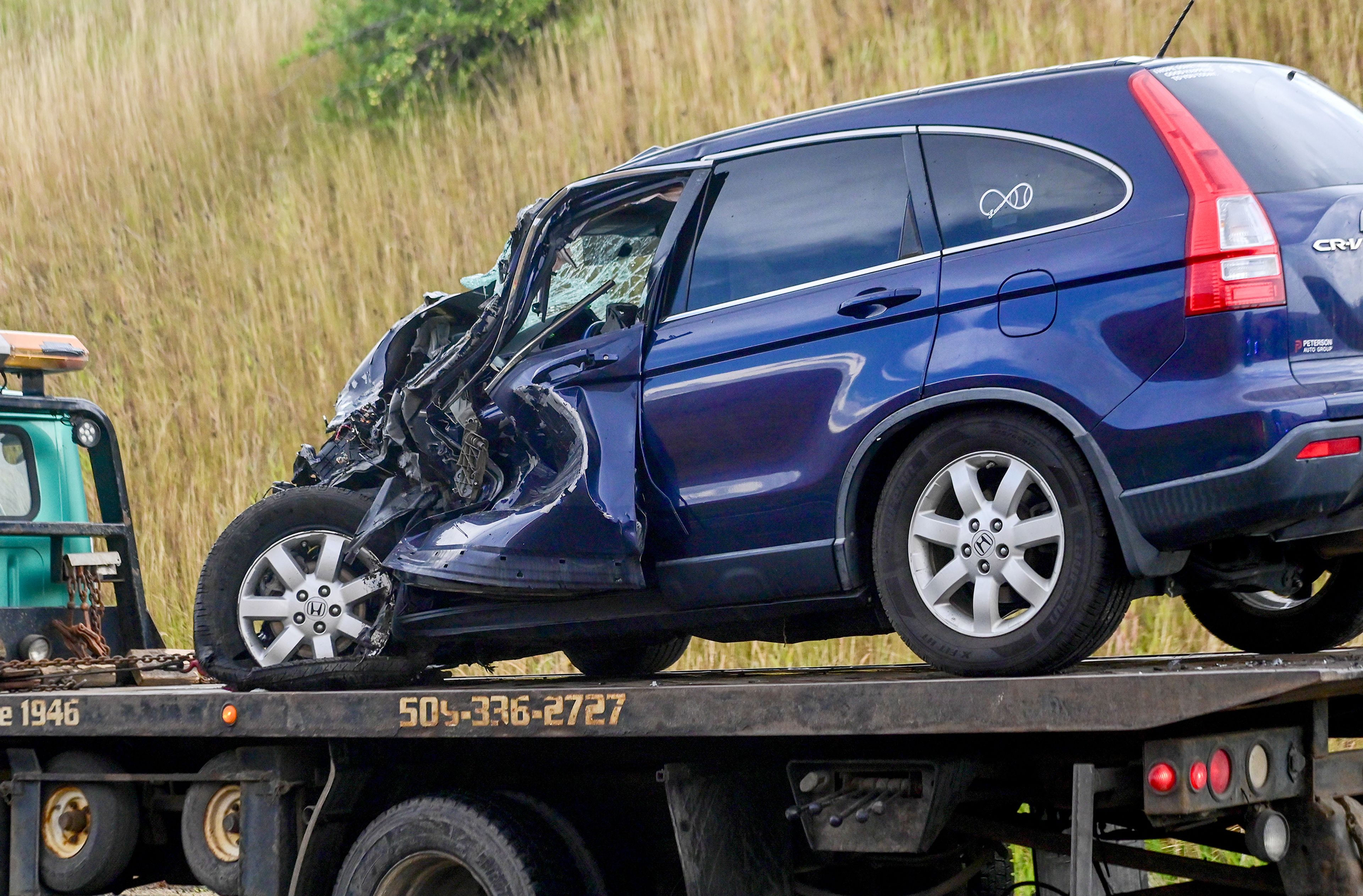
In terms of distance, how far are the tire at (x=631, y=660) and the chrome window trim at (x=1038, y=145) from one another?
2.59 m

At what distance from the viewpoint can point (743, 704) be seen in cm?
398

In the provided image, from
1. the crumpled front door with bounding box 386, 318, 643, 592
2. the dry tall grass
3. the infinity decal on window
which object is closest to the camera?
the infinity decal on window

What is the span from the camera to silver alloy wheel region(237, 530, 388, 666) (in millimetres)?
5273

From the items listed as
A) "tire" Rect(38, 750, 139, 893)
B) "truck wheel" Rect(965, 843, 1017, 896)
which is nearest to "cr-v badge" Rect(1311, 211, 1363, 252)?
"truck wheel" Rect(965, 843, 1017, 896)

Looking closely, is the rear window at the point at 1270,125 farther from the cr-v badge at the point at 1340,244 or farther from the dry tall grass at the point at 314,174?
the dry tall grass at the point at 314,174

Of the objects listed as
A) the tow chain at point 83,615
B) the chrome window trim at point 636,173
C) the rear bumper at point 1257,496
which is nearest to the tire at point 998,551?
the rear bumper at point 1257,496

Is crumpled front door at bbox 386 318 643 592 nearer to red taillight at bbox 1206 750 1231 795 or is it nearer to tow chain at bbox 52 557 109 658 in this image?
red taillight at bbox 1206 750 1231 795

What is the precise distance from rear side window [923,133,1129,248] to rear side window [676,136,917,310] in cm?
11

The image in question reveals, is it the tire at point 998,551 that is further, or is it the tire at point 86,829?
the tire at point 86,829

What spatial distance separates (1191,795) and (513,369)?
8.41 ft

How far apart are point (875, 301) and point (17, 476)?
15.9 ft

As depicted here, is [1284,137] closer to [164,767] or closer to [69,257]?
[164,767]

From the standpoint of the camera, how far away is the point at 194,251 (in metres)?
14.5

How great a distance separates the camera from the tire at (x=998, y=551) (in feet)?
12.8
